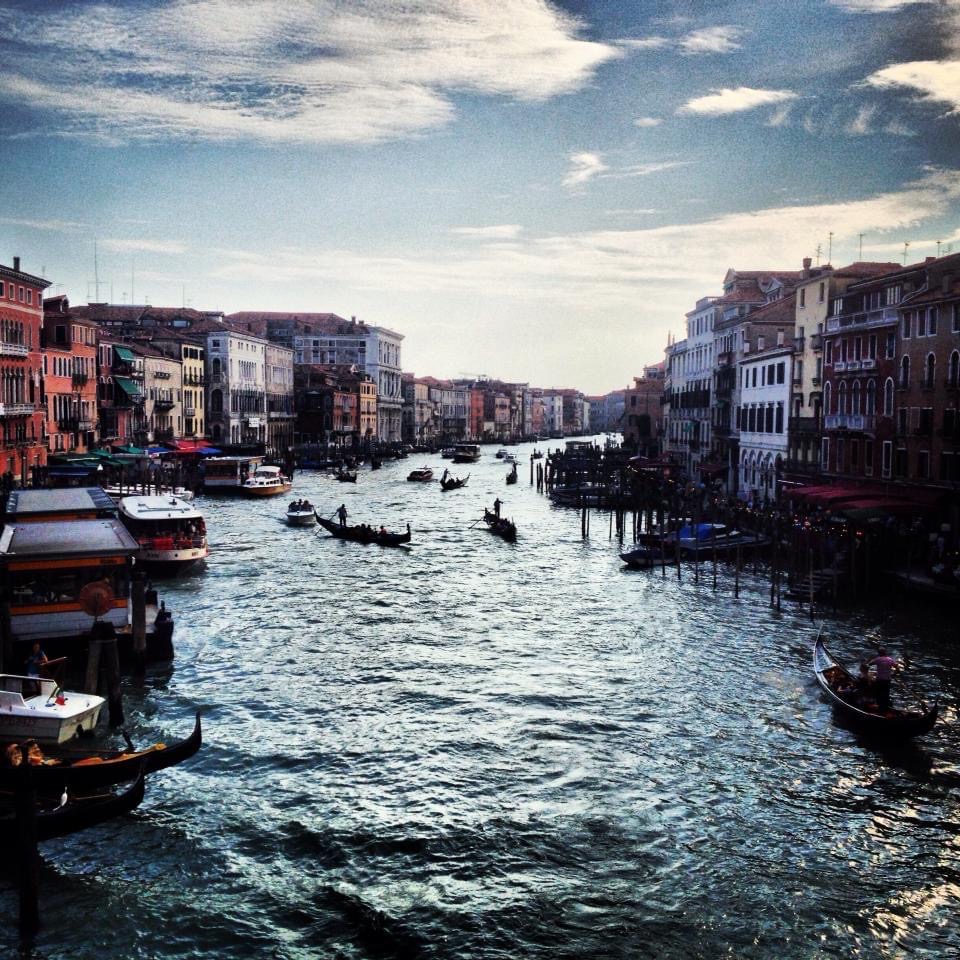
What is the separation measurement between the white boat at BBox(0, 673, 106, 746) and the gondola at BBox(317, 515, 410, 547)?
2460cm

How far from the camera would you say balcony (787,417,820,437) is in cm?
4075

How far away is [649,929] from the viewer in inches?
430

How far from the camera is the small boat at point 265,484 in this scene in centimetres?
5875

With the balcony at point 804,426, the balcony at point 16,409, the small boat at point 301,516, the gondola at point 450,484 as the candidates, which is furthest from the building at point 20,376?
the balcony at point 804,426

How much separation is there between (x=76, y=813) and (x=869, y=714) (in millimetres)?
11810

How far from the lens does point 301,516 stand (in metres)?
45.2

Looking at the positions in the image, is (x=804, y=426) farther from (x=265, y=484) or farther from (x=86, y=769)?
(x=86, y=769)

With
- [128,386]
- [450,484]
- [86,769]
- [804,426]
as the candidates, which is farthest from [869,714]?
[128,386]

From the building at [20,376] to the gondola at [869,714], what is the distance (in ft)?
122

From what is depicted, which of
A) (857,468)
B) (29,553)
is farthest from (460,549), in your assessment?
(29,553)

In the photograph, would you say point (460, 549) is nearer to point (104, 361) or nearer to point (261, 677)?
point (261, 677)

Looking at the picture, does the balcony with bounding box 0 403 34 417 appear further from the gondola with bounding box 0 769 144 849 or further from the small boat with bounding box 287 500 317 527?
the gondola with bounding box 0 769 144 849

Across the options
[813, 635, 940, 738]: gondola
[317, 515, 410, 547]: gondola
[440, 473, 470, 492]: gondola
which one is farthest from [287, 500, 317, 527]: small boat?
[813, 635, 940, 738]: gondola

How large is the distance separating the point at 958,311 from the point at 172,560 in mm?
25035
